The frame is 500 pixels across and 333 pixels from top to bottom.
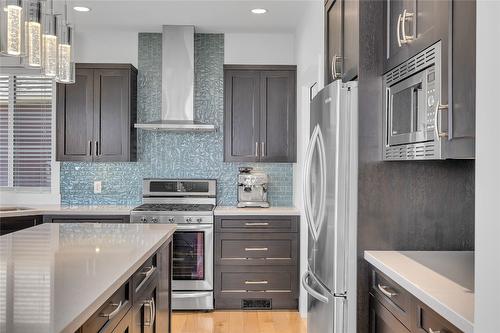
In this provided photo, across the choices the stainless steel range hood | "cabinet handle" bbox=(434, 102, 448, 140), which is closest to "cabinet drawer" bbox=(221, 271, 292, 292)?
the stainless steel range hood

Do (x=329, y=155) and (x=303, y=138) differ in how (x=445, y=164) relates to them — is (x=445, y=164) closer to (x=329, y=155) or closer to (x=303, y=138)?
(x=329, y=155)

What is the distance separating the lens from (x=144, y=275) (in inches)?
88.9

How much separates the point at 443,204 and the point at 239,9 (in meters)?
2.60

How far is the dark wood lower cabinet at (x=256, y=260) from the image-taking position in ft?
14.4

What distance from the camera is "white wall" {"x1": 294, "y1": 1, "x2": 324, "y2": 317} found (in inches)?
137

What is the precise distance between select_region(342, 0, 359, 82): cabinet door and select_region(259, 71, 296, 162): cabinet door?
2.08 metres

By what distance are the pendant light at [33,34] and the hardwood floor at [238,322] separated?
2520 mm

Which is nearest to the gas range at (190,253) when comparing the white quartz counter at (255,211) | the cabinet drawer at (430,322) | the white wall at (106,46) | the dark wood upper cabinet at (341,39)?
the white quartz counter at (255,211)

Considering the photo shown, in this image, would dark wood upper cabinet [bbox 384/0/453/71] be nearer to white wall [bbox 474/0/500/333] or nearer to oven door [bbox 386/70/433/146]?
oven door [bbox 386/70/433/146]

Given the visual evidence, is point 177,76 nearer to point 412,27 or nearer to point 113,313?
point 412,27

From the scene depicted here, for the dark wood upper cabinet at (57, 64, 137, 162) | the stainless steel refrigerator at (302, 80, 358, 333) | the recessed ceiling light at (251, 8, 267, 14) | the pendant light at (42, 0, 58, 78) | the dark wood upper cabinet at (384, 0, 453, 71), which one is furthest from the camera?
the dark wood upper cabinet at (57, 64, 137, 162)

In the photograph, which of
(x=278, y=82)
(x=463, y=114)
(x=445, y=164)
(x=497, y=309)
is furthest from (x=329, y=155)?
(x=278, y=82)

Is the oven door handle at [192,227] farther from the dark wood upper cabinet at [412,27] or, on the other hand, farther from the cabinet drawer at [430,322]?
the cabinet drawer at [430,322]

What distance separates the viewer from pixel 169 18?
4453mm
